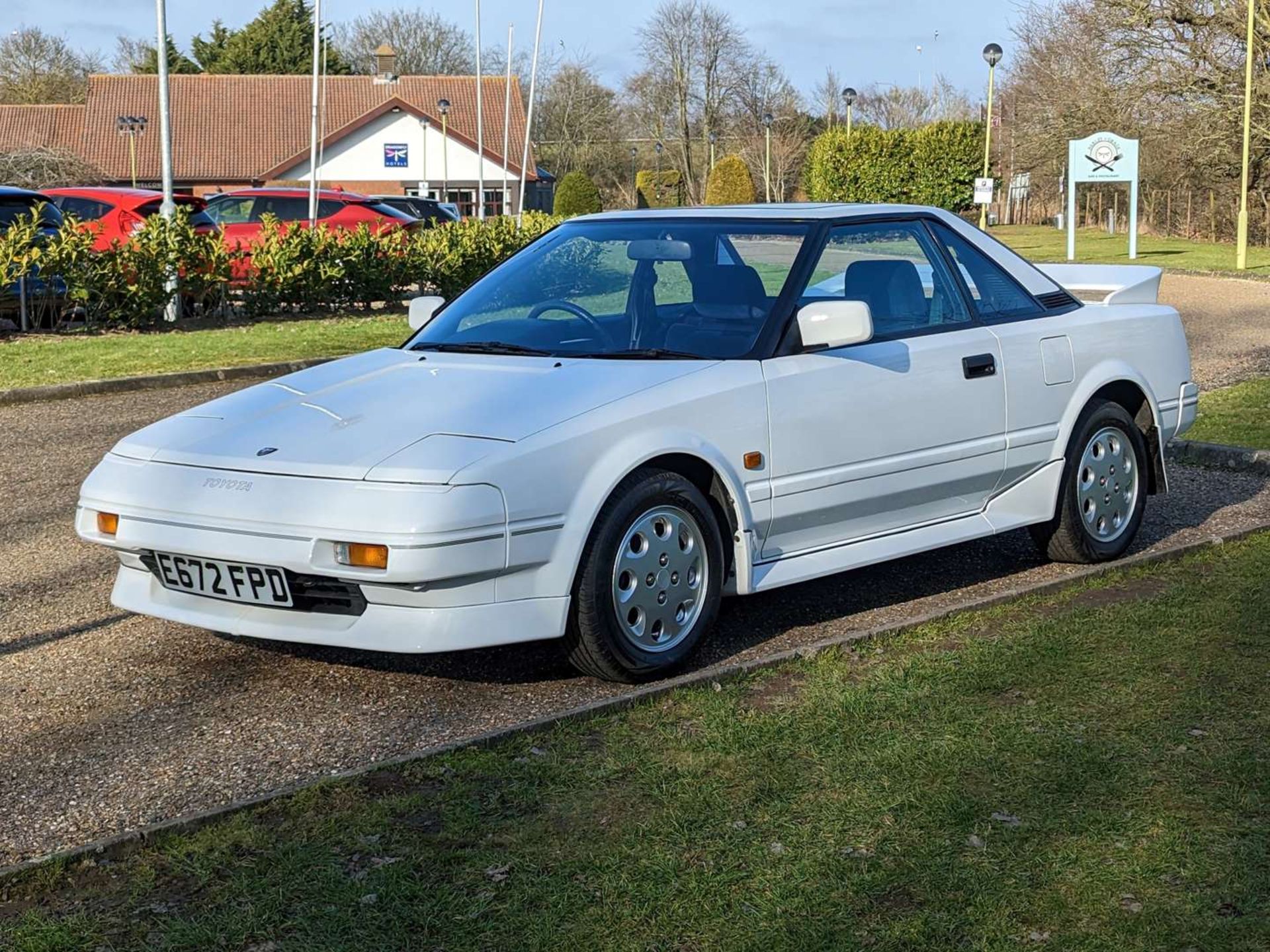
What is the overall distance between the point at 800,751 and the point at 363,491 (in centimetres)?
151

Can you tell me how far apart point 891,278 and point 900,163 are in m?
44.2

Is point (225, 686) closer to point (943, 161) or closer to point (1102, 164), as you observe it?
point (1102, 164)

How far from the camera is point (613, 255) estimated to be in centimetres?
636

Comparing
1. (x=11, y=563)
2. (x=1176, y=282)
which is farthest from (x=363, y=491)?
(x=1176, y=282)

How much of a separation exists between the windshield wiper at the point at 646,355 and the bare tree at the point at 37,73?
8151 centimetres

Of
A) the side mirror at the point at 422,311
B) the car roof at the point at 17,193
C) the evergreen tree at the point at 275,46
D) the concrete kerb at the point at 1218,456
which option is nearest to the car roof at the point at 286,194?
the car roof at the point at 17,193

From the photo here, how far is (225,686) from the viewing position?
5.37 meters

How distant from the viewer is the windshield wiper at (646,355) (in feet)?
18.8

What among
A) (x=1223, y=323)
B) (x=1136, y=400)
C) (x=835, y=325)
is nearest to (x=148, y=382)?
(x=1136, y=400)

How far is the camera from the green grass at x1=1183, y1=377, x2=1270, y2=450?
32.6 ft

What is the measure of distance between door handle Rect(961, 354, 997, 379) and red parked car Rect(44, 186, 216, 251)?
51.5 ft

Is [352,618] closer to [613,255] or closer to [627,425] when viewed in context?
[627,425]

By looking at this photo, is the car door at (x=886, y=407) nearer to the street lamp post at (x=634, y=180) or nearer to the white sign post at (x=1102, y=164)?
the white sign post at (x=1102, y=164)

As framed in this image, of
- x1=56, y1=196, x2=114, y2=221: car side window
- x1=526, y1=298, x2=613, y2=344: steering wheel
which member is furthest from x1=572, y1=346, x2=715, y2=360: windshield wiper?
x1=56, y1=196, x2=114, y2=221: car side window
